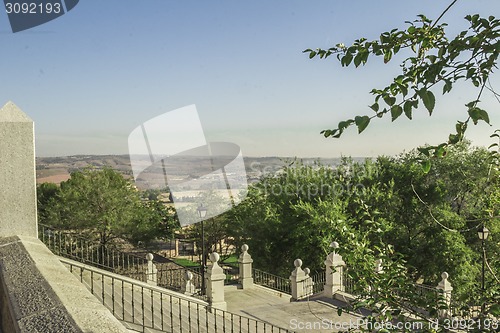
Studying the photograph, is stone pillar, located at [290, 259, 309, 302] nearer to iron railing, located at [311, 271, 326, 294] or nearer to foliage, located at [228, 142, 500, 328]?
iron railing, located at [311, 271, 326, 294]

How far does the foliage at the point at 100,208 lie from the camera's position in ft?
91.9

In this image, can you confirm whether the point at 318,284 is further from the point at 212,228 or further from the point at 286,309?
the point at 212,228

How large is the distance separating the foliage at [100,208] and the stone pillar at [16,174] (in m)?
21.0

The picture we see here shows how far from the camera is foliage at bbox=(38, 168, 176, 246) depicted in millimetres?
28016

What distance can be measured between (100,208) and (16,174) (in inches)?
901

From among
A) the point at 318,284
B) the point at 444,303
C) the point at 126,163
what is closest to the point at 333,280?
the point at 318,284

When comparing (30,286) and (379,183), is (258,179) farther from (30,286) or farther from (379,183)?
(30,286)

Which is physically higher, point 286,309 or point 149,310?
point 149,310

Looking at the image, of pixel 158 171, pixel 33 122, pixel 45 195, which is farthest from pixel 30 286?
pixel 45 195

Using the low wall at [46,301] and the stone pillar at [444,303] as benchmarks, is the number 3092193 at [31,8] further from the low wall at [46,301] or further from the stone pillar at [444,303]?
the stone pillar at [444,303]

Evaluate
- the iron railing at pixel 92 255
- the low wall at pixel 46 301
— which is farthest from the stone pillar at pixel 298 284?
the low wall at pixel 46 301

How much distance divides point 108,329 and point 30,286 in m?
1.38

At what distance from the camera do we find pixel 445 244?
76.8 ft

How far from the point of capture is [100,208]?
2864cm
